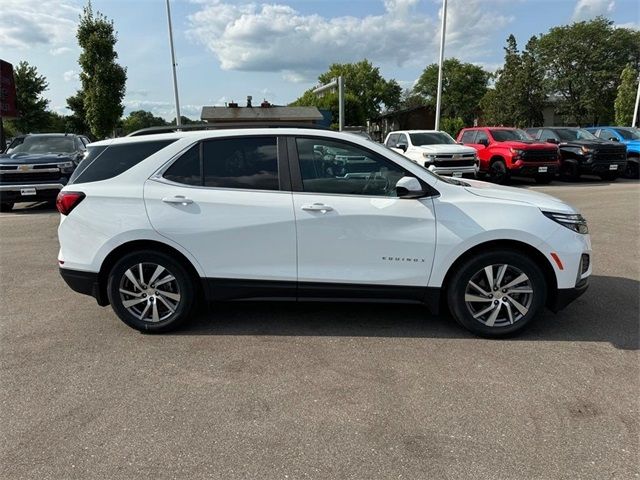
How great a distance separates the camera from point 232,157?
4.15 metres

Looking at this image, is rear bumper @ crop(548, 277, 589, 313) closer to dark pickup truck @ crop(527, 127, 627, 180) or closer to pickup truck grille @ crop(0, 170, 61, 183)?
pickup truck grille @ crop(0, 170, 61, 183)

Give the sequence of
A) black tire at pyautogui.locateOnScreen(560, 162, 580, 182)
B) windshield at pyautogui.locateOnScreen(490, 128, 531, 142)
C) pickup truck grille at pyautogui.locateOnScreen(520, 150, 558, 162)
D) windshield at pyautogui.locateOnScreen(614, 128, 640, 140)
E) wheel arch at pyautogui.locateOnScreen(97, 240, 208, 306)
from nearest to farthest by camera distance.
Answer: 1. wheel arch at pyautogui.locateOnScreen(97, 240, 208, 306)
2. pickup truck grille at pyautogui.locateOnScreen(520, 150, 558, 162)
3. windshield at pyautogui.locateOnScreen(490, 128, 531, 142)
4. black tire at pyautogui.locateOnScreen(560, 162, 580, 182)
5. windshield at pyautogui.locateOnScreen(614, 128, 640, 140)

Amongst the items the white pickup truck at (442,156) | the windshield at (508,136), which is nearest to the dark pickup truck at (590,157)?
the windshield at (508,136)

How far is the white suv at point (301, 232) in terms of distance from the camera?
155 inches

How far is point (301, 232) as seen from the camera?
13.0 ft

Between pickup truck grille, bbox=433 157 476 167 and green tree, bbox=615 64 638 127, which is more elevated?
green tree, bbox=615 64 638 127

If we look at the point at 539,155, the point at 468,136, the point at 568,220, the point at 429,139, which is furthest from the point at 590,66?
the point at 568,220

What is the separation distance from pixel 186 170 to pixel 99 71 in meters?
21.6

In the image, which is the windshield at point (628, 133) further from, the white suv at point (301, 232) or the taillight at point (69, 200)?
the taillight at point (69, 200)

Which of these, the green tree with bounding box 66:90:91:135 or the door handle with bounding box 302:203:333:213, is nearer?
the door handle with bounding box 302:203:333:213

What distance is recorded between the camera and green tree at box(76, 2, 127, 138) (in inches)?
880

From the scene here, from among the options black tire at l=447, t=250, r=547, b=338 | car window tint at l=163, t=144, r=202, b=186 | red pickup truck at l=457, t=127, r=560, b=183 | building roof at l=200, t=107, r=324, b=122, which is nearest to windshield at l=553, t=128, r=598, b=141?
red pickup truck at l=457, t=127, r=560, b=183

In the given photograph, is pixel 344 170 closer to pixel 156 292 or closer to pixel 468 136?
pixel 156 292

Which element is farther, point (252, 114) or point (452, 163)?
point (252, 114)
